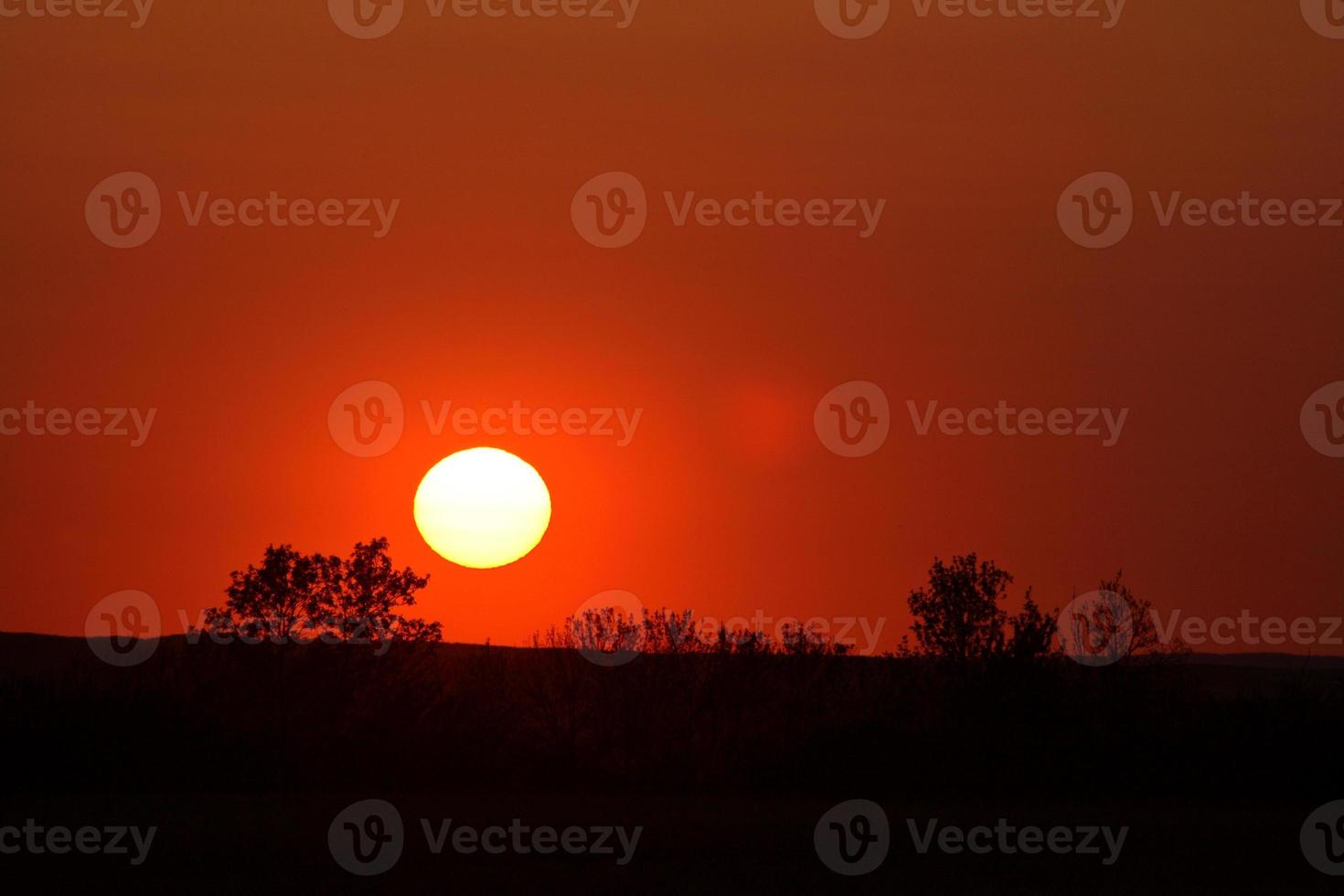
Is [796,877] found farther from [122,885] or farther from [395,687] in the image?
[395,687]

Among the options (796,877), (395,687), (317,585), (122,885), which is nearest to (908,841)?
(796,877)

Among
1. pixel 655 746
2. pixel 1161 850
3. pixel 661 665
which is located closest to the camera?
pixel 1161 850

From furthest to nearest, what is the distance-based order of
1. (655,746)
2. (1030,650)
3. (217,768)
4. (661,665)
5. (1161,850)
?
(1030,650) → (661,665) → (655,746) → (217,768) → (1161,850)

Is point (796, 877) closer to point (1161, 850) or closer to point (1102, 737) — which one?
point (1161, 850)

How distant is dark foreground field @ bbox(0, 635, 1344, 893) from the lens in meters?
15.8

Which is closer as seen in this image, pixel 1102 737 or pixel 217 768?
pixel 217 768

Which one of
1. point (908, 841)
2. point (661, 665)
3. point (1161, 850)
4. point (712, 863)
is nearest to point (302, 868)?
point (712, 863)

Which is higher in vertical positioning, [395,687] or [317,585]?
[317,585]

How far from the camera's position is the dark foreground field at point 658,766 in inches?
620

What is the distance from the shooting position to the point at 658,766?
22469 mm

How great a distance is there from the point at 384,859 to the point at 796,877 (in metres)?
3.85

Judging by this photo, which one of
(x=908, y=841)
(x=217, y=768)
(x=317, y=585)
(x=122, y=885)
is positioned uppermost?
(x=317, y=585)

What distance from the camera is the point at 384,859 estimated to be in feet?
52.2

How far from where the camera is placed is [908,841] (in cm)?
1759
